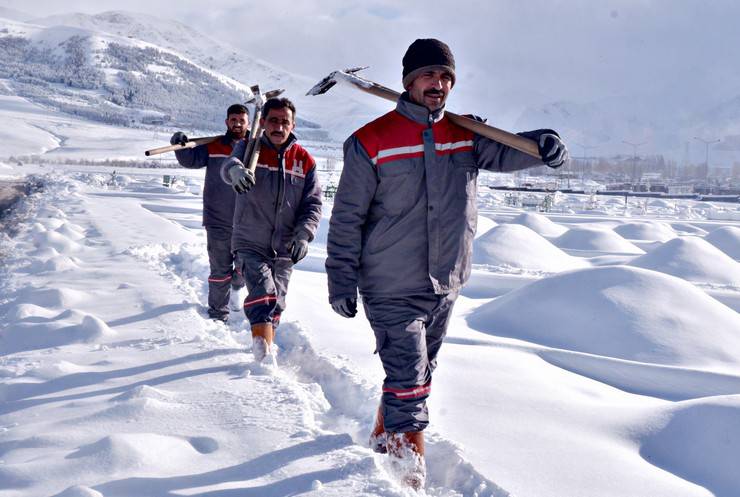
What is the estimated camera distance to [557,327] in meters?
5.45

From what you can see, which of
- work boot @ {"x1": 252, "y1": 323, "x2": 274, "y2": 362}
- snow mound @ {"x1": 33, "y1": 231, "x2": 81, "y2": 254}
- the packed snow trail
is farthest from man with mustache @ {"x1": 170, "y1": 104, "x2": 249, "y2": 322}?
snow mound @ {"x1": 33, "y1": 231, "x2": 81, "y2": 254}

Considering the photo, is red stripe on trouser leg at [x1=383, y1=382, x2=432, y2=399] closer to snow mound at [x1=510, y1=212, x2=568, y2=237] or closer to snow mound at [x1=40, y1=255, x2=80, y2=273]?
snow mound at [x1=40, y1=255, x2=80, y2=273]

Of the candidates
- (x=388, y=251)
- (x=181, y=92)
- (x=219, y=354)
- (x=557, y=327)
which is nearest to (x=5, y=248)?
(x=219, y=354)

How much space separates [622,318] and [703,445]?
7.84ft

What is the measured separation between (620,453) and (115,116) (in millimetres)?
157484

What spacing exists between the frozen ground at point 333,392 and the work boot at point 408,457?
9 cm

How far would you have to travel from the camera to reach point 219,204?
5.07 m

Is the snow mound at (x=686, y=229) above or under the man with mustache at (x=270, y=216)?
under

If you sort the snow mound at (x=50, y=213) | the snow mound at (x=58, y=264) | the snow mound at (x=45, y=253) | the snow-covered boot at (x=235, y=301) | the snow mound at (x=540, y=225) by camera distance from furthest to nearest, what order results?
the snow mound at (x=540, y=225) < the snow mound at (x=50, y=213) < the snow mound at (x=45, y=253) < the snow mound at (x=58, y=264) < the snow-covered boot at (x=235, y=301)

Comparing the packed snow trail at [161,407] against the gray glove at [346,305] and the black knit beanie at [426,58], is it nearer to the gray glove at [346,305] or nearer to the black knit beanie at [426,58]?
the gray glove at [346,305]

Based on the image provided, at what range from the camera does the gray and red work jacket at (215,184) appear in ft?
16.6

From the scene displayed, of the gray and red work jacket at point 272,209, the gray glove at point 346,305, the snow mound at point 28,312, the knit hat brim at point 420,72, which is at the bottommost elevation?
the snow mound at point 28,312

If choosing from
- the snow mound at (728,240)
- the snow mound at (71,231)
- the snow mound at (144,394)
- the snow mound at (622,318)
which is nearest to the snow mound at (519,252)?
the snow mound at (728,240)

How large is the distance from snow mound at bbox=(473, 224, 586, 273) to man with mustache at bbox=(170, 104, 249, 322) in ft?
20.0
